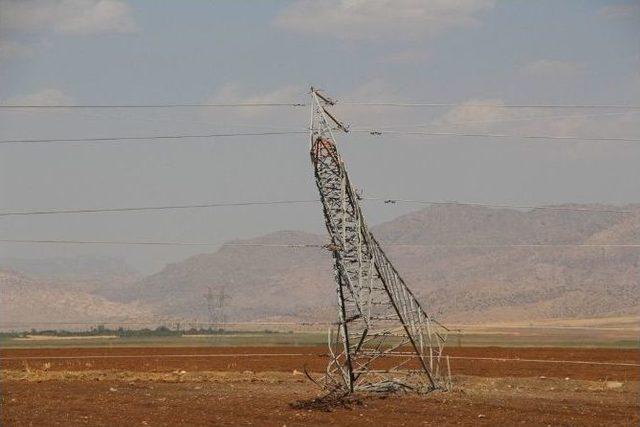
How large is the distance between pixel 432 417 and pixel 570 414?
11.7 feet

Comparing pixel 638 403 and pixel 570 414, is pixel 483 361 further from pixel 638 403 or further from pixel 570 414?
pixel 570 414

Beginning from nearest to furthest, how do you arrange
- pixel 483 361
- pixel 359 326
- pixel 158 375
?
pixel 359 326
pixel 158 375
pixel 483 361

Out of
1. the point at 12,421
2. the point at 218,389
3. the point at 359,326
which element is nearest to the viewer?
the point at 12,421

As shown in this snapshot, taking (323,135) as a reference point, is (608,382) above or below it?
below

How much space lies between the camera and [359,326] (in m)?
30.8

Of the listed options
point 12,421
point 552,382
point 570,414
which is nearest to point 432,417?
point 570,414

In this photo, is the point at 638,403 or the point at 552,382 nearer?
the point at 638,403

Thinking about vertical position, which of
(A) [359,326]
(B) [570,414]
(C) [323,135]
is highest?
(C) [323,135]

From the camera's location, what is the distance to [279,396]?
34125mm

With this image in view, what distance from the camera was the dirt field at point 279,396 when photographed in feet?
91.6

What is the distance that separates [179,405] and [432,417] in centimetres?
746

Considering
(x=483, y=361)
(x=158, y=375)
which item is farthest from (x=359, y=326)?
(x=483, y=361)

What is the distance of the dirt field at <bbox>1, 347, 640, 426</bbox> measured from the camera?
2792 centimetres

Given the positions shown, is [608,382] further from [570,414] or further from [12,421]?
[12,421]
